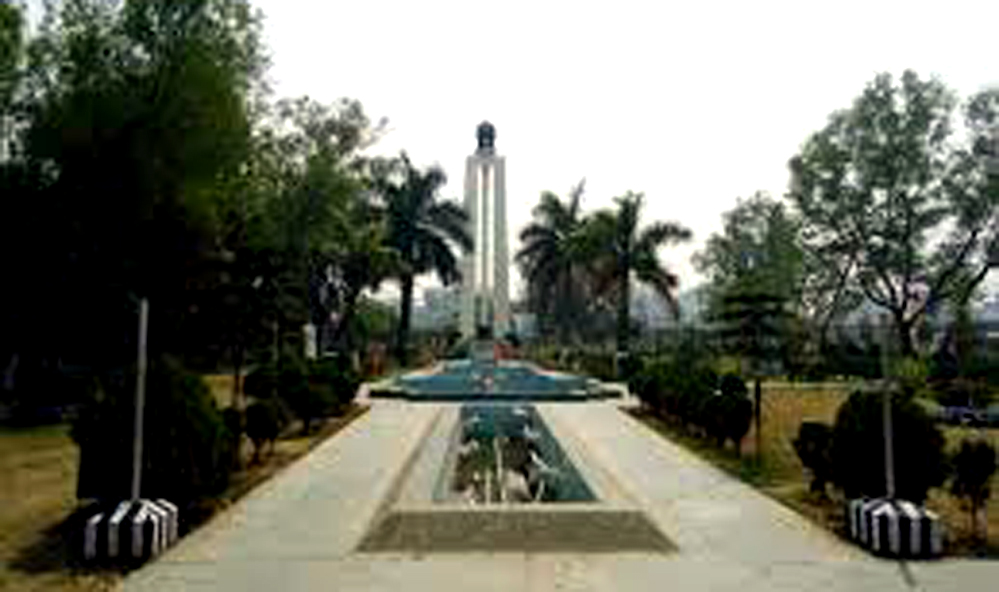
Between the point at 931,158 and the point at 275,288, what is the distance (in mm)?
30951

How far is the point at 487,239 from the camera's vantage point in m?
82.2

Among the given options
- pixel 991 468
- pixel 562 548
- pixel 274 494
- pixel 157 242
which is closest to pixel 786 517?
pixel 991 468

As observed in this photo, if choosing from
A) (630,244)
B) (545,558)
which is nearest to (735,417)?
(545,558)

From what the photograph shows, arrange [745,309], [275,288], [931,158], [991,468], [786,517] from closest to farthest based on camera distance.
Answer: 1. [991,468]
2. [786,517]
3. [745,309]
4. [275,288]
5. [931,158]

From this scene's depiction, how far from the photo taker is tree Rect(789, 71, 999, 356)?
5078 centimetres

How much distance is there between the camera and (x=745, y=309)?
2294 cm

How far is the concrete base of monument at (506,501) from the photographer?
12.9 m

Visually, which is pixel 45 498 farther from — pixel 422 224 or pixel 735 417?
pixel 422 224

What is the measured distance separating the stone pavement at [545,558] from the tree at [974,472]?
174 cm

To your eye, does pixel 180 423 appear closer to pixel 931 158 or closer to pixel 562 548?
pixel 562 548

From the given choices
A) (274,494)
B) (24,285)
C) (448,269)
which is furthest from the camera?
(448,269)

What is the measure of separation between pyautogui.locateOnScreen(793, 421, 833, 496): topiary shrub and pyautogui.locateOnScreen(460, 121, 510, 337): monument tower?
2411 inches

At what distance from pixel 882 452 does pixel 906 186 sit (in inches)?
1579

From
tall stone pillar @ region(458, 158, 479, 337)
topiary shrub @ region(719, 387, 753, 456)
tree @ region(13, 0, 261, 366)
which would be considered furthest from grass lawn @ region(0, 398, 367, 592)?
tall stone pillar @ region(458, 158, 479, 337)
